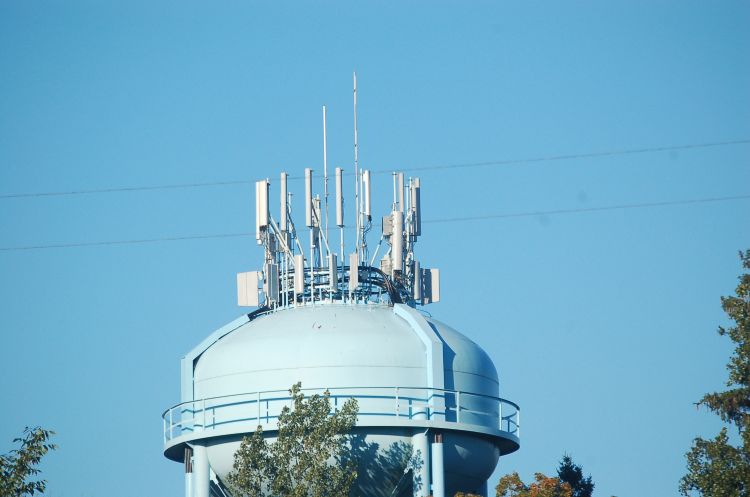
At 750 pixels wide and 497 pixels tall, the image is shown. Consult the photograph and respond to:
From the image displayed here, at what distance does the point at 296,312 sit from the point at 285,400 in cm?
451

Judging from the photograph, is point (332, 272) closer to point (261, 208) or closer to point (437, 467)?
point (261, 208)

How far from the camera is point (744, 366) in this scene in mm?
52438

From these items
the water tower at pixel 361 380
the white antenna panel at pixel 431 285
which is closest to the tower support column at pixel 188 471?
the water tower at pixel 361 380

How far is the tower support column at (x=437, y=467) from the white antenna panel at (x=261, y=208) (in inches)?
427

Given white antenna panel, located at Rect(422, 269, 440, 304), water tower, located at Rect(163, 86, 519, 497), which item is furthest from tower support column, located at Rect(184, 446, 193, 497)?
white antenna panel, located at Rect(422, 269, 440, 304)

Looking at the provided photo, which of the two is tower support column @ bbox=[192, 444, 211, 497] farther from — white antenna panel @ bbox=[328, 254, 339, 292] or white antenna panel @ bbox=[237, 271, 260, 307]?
white antenna panel @ bbox=[328, 254, 339, 292]

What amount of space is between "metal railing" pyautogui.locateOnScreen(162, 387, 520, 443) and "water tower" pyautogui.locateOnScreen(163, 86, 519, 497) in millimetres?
43

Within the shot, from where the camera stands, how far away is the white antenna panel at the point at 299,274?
60.1 m

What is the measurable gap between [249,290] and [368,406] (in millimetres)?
8841

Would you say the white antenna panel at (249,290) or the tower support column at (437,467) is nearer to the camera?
the tower support column at (437,467)

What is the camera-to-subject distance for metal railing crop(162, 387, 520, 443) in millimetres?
55688

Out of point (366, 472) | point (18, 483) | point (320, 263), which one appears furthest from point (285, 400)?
point (18, 483)

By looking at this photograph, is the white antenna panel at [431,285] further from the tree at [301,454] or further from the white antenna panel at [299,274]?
the tree at [301,454]

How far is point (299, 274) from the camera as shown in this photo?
60.1m
